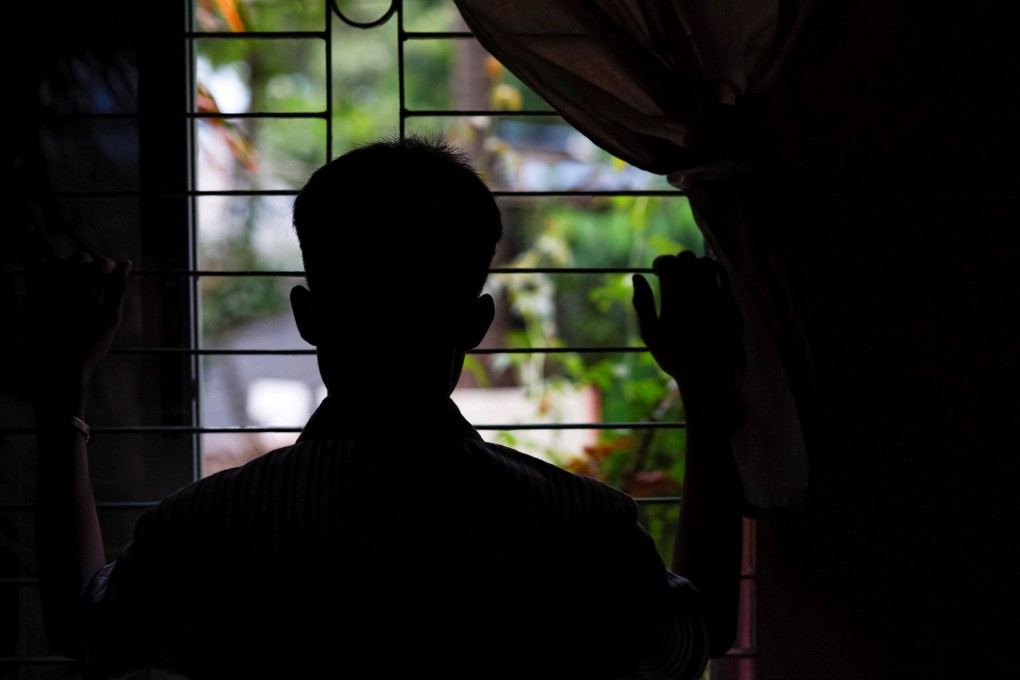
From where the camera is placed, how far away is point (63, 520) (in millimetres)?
872

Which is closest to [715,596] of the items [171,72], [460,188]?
[460,188]

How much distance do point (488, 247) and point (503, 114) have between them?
2.35 feet

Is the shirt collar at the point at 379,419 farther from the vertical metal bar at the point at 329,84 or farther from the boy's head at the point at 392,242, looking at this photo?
the vertical metal bar at the point at 329,84

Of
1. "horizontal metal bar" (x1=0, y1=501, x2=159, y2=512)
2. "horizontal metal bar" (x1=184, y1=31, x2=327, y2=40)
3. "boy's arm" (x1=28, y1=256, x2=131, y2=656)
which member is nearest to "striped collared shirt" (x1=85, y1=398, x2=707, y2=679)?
"boy's arm" (x1=28, y1=256, x2=131, y2=656)

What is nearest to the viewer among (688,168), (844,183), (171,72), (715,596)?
(715,596)

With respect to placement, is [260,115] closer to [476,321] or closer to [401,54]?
[401,54]

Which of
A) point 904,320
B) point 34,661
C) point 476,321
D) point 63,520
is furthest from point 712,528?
point 34,661

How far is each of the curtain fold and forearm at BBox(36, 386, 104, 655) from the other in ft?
2.61

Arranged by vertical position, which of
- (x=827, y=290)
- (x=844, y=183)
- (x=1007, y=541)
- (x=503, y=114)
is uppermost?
(x=503, y=114)

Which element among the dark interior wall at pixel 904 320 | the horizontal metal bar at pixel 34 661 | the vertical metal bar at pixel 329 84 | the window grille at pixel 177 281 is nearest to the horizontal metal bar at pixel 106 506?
the window grille at pixel 177 281

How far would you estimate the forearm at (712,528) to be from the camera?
89 cm

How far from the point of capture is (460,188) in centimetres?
75

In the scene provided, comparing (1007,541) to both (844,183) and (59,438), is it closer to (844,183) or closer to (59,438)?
(844,183)

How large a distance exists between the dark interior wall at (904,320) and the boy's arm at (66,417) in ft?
3.01
